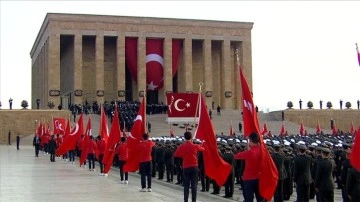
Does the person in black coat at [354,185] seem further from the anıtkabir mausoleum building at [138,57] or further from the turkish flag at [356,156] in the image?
the anıtkabir mausoleum building at [138,57]

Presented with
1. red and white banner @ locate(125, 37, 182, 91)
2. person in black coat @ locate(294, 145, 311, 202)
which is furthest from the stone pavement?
red and white banner @ locate(125, 37, 182, 91)

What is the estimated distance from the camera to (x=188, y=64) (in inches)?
2308

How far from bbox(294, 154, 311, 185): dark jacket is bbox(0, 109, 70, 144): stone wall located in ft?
126

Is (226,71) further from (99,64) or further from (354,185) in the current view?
(354,185)

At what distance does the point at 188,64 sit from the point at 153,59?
11.5 ft

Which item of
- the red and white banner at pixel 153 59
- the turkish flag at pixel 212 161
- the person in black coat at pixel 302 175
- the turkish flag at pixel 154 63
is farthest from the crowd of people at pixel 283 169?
the turkish flag at pixel 154 63

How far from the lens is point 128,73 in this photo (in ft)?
200

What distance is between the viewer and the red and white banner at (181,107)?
3091 cm

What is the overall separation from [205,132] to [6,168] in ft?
40.5

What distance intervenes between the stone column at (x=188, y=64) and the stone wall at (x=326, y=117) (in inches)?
411

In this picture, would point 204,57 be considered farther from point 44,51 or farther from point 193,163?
point 193,163

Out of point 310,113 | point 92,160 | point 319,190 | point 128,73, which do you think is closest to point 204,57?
point 128,73

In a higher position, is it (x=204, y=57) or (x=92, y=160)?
(x=204, y=57)

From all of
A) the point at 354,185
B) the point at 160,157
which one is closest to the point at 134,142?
the point at 160,157
